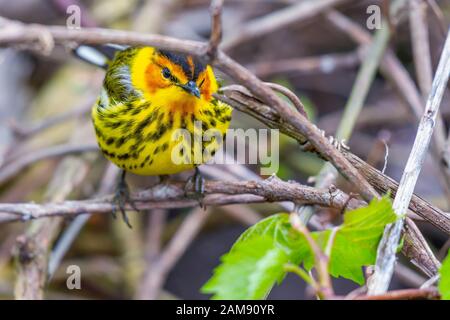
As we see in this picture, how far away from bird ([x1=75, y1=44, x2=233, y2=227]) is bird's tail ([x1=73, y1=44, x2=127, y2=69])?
0.54 m

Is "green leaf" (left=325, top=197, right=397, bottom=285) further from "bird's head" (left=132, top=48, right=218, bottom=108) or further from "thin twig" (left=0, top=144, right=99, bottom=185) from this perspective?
"thin twig" (left=0, top=144, right=99, bottom=185)

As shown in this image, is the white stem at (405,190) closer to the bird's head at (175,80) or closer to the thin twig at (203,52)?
the thin twig at (203,52)

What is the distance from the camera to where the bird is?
2.27m

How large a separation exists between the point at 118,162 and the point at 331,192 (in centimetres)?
90

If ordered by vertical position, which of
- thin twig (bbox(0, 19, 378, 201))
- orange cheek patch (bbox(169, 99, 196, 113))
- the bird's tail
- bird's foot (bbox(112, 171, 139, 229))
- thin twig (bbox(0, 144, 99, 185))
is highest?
the bird's tail

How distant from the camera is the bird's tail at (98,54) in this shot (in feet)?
9.61

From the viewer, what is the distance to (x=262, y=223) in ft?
4.96

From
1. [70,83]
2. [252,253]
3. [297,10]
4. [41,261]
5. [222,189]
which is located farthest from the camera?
[70,83]

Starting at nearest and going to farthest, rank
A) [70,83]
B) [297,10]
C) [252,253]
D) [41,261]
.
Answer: [252,253] → [41,261] → [297,10] → [70,83]

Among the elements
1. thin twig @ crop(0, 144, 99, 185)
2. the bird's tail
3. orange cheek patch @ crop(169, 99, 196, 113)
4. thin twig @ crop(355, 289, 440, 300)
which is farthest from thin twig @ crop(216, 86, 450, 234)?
thin twig @ crop(0, 144, 99, 185)

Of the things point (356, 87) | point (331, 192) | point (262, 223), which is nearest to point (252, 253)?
point (262, 223)

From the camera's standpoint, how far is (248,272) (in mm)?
1243

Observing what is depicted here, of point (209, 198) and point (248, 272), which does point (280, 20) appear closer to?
point (209, 198)

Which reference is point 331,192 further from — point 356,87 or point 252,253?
point 356,87
